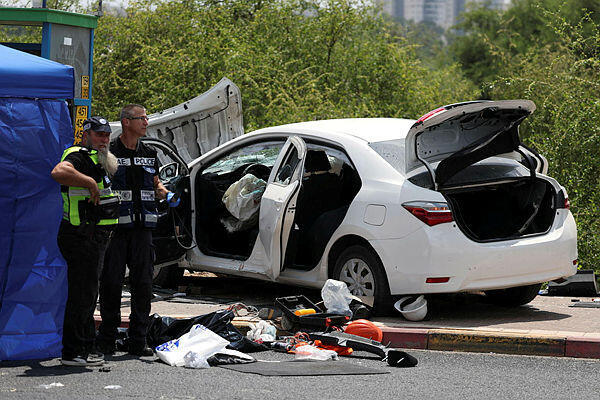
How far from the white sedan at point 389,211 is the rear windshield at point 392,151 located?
0.5 inches

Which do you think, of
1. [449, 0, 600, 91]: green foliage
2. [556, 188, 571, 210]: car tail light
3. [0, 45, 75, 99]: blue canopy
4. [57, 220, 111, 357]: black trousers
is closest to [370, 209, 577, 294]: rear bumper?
[556, 188, 571, 210]: car tail light

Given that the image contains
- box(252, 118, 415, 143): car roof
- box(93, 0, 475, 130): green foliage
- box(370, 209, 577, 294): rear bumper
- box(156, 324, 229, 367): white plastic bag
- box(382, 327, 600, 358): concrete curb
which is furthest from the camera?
box(93, 0, 475, 130): green foliage

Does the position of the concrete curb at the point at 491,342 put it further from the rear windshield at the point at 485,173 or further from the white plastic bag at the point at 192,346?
the white plastic bag at the point at 192,346

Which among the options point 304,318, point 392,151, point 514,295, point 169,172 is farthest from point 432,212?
point 169,172

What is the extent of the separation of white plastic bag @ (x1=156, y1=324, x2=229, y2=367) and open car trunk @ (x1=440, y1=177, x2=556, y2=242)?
2414 mm

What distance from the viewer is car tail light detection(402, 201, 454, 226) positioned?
7.90m

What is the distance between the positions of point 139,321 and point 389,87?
1548cm

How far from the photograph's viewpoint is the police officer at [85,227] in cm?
666

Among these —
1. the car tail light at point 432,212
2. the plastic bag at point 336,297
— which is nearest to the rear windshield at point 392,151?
the car tail light at point 432,212

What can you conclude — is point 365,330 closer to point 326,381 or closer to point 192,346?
point 326,381

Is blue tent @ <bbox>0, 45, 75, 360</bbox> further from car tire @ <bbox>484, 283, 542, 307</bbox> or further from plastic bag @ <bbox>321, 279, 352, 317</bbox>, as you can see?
car tire @ <bbox>484, 283, 542, 307</bbox>

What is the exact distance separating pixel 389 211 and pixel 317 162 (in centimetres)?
131

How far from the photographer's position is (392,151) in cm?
859

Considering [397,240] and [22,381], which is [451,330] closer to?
[397,240]
